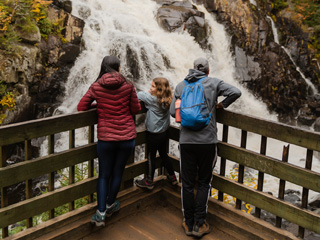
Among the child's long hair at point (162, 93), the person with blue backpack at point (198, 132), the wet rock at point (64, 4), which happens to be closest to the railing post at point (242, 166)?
the person with blue backpack at point (198, 132)

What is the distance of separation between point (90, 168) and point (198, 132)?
4.53 feet

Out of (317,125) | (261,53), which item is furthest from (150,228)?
(261,53)

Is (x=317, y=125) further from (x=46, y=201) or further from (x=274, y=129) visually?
(x=46, y=201)

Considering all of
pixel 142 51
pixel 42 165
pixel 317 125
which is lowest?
pixel 317 125

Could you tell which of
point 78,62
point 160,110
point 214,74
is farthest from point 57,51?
point 160,110

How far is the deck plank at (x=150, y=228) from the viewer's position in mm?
4371

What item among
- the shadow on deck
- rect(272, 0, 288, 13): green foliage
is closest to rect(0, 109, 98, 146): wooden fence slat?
the shadow on deck

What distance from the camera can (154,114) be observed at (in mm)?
4766

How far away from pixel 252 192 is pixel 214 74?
1154 cm

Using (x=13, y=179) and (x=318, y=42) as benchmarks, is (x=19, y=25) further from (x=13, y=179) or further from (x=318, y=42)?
(x=318, y=42)

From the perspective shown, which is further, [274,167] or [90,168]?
[90,168]

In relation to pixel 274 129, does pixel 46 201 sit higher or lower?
lower

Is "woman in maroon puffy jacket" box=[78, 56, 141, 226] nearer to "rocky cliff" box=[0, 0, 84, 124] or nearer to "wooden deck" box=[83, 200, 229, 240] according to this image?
"wooden deck" box=[83, 200, 229, 240]

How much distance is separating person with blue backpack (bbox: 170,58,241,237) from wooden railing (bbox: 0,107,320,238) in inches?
12.8
